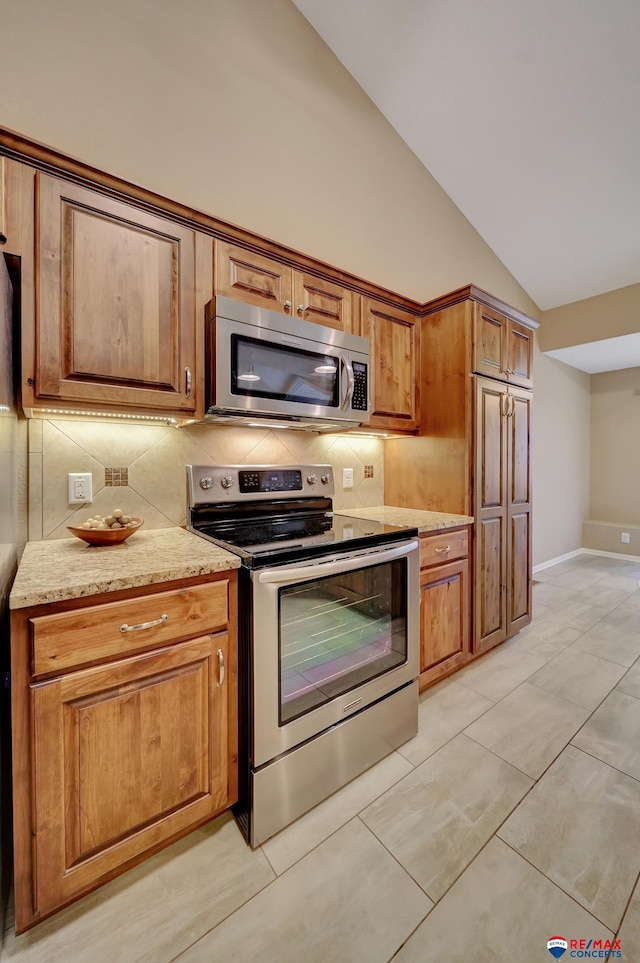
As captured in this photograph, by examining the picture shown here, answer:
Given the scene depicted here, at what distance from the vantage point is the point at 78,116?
5.13 ft

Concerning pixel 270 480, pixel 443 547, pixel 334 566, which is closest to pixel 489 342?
pixel 443 547

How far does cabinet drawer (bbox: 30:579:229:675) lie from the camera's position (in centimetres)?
Answer: 95

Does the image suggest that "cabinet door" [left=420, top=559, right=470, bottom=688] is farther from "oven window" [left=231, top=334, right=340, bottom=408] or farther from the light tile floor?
"oven window" [left=231, top=334, right=340, bottom=408]

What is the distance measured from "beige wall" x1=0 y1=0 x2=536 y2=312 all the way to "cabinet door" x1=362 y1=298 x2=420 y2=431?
0.56 meters

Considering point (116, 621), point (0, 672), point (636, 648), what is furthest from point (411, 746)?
point (636, 648)

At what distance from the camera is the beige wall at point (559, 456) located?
14.0 ft

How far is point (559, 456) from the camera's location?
4625mm

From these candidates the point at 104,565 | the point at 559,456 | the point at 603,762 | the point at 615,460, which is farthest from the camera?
the point at 615,460

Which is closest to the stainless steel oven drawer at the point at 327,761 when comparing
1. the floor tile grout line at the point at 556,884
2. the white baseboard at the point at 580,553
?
the floor tile grout line at the point at 556,884

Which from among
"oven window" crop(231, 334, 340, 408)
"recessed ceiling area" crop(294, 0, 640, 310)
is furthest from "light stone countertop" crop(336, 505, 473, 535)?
"recessed ceiling area" crop(294, 0, 640, 310)

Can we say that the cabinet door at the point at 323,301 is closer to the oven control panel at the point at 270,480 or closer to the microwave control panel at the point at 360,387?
the microwave control panel at the point at 360,387

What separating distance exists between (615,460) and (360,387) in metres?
4.86

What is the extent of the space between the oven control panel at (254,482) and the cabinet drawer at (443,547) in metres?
0.61

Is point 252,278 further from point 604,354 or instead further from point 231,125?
point 604,354
